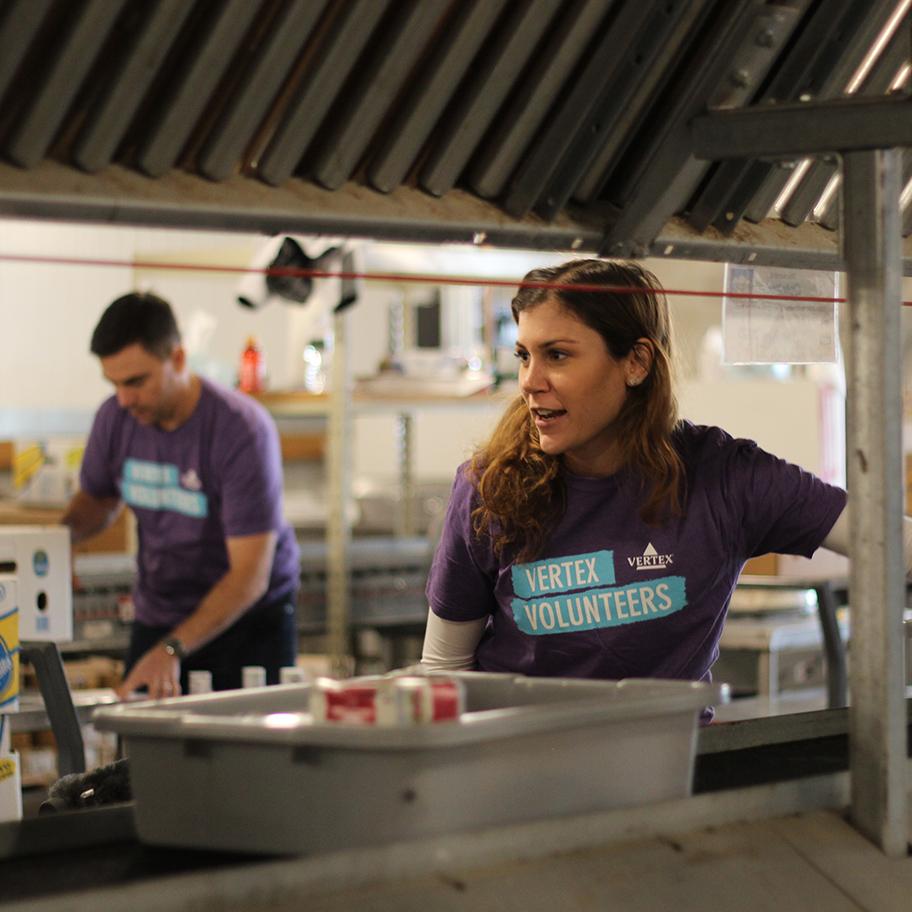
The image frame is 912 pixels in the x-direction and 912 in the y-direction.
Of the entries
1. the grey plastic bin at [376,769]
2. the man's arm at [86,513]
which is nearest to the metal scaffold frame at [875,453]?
the grey plastic bin at [376,769]

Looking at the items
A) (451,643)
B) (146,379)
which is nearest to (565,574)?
(451,643)

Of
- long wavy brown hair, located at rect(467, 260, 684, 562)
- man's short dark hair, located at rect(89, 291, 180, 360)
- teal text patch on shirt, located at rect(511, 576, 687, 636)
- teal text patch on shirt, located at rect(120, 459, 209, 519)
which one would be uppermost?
man's short dark hair, located at rect(89, 291, 180, 360)

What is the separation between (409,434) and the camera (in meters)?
5.34

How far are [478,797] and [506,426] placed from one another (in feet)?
3.07

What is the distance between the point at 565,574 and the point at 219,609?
5.01ft

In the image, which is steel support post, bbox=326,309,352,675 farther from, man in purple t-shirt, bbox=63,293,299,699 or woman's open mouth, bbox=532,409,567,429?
woman's open mouth, bbox=532,409,567,429

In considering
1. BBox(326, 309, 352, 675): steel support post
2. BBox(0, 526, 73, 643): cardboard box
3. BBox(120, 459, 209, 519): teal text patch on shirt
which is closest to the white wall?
BBox(326, 309, 352, 675): steel support post

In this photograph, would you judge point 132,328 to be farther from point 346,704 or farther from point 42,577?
point 346,704

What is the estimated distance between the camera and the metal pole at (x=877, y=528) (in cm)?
124

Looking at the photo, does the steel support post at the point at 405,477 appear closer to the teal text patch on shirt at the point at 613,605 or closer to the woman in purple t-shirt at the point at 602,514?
the woman in purple t-shirt at the point at 602,514

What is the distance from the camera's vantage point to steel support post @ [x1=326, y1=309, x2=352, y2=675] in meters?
4.56

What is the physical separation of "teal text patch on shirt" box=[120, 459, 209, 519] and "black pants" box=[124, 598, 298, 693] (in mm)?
317

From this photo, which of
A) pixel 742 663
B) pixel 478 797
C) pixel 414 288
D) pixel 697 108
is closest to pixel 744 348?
pixel 697 108

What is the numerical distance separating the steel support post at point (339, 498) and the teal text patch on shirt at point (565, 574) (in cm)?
281
